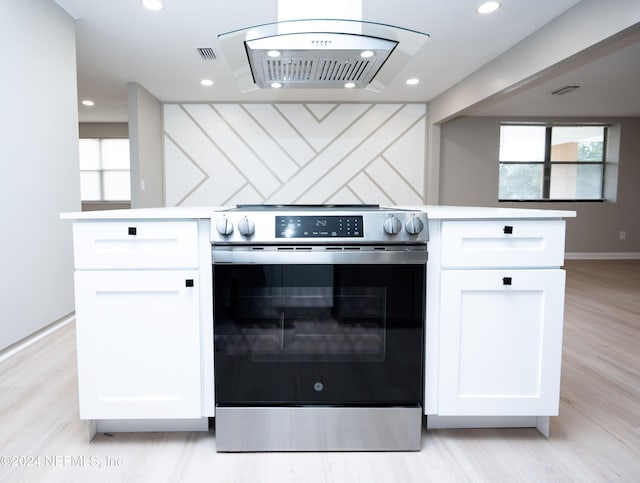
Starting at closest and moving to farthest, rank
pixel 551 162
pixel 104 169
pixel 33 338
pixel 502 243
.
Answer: pixel 502 243 < pixel 33 338 < pixel 551 162 < pixel 104 169

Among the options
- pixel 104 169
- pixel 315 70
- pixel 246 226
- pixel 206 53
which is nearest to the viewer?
pixel 246 226

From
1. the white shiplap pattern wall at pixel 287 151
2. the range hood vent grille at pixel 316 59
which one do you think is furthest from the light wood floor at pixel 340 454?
the white shiplap pattern wall at pixel 287 151

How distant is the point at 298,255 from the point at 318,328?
25 cm

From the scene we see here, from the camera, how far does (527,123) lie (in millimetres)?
5801

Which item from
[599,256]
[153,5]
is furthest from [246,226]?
[599,256]

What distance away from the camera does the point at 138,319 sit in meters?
1.26

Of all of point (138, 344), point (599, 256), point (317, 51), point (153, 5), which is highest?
point (153, 5)

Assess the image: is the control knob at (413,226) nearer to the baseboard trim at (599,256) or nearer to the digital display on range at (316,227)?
the digital display on range at (316,227)

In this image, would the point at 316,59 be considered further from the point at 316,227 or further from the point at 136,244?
the point at 136,244

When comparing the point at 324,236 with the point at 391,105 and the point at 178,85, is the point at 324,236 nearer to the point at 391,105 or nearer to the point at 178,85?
the point at 178,85

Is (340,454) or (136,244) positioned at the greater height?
(136,244)

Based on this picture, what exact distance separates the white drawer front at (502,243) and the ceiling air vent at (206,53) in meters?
2.95

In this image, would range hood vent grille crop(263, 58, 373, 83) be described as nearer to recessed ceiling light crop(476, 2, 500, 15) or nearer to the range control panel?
the range control panel

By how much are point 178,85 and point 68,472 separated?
4.00 metres
